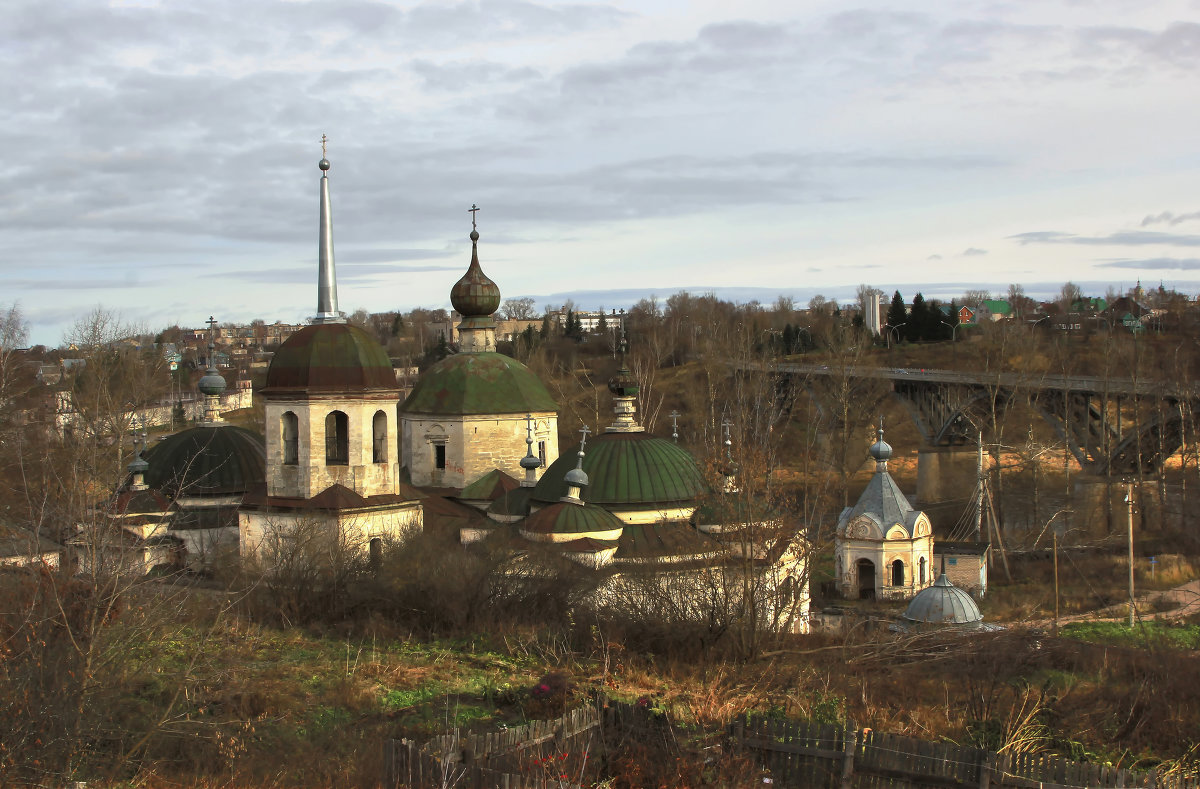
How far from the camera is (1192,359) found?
51.8 meters

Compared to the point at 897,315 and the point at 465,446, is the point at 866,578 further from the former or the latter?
the point at 897,315

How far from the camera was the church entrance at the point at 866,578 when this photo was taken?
97.7 feet

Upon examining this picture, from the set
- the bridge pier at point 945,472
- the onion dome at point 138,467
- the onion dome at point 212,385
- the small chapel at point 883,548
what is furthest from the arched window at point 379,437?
the bridge pier at point 945,472

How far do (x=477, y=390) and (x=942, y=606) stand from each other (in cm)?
1128

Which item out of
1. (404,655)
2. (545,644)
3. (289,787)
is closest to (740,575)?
(545,644)

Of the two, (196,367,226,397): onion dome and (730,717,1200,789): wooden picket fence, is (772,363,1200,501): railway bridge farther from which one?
(730,717,1200,789): wooden picket fence

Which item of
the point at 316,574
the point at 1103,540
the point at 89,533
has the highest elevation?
the point at 89,533

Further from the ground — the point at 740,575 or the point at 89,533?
the point at 89,533

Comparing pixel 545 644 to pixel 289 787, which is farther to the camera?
pixel 545 644

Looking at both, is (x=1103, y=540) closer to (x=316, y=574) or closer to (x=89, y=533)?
(x=316, y=574)

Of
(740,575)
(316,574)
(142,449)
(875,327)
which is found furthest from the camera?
(875,327)

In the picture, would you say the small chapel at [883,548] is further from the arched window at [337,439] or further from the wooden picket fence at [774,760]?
the wooden picket fence at [774,760]

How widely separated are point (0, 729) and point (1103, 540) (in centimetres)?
3213

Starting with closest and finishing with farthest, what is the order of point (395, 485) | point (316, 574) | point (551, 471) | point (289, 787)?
point (289, 787) → point (316, 574) → point (395, 485) → point (551, 471)
